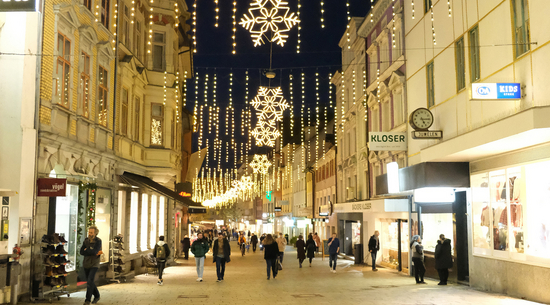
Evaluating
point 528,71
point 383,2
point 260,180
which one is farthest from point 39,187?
point 260,180

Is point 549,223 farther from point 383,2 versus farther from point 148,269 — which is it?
point 383,2

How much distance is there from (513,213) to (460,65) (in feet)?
15.8

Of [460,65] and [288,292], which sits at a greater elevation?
[460,65]

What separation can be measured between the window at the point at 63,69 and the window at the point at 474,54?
11.5 metres

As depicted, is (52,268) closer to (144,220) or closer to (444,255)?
(144,220)

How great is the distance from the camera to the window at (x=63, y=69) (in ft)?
50.9

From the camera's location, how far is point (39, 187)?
13.9m

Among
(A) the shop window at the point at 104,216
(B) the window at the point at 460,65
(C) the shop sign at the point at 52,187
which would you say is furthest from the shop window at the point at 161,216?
(B) the window at the point at 460,65

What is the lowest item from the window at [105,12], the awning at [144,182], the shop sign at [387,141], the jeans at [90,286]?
the jeans at [90,286]

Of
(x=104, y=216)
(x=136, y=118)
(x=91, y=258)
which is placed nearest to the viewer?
(x=91, y=258)

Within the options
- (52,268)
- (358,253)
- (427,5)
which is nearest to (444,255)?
(427,5)

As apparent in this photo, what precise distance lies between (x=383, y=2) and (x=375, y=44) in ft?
8.10

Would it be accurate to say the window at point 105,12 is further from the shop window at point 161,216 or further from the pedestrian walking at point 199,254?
the shop window at point 161,216

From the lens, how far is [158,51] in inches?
1017
